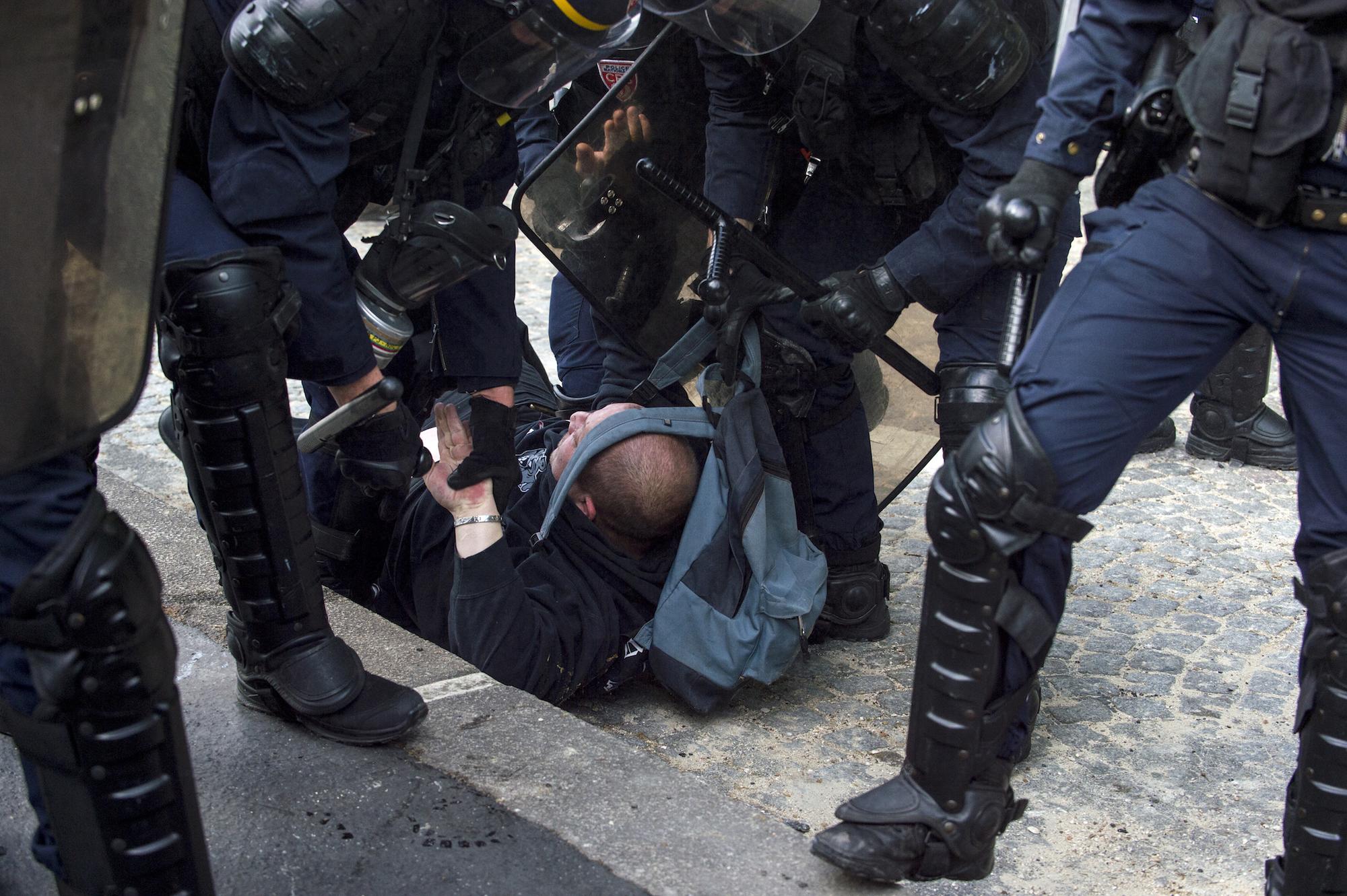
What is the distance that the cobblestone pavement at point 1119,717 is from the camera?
7.47ft

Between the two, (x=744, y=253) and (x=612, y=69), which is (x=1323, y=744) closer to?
(x=744, y=253)

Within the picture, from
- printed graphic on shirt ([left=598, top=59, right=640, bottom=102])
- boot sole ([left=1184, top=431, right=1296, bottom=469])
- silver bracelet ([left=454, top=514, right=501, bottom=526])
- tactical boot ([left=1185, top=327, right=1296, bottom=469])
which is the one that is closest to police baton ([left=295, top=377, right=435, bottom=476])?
silver bracelet ([left=454, top=514, right=501, bottom=526])

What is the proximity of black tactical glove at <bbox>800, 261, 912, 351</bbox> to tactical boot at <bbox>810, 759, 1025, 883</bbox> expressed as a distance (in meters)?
1.11

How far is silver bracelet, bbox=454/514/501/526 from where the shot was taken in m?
2.62

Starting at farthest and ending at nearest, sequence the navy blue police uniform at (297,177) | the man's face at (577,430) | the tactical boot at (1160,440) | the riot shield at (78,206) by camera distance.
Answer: the tactical boot at (1160,440), the man's face at (577,430), the navy blue police uniform at (297,177), the riot shield at (78,206)

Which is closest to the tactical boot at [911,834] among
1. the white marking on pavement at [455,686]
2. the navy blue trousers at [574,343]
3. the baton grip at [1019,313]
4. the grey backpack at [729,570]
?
the baton grip at [1019,313]

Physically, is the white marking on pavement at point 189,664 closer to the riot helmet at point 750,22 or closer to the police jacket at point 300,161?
the police jacket at point 300,161

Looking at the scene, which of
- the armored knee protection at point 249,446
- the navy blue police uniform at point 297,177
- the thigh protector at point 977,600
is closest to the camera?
the thigh protector at point 977,600

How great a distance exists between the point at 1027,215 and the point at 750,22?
100 centimetres

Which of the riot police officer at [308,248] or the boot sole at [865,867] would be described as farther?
the riot police officer at [308,248]

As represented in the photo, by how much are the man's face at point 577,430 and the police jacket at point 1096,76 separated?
1328 mm

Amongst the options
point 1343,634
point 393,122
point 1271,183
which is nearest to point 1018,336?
point 1271,183

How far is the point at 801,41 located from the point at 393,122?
0.92m

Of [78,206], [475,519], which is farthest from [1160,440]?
[78,206]
